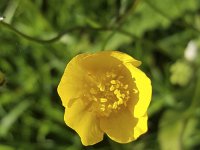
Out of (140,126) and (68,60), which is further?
(68,60)

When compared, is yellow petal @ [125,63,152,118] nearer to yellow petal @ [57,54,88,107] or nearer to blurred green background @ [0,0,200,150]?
yellow petal @ [57,54,88,107]

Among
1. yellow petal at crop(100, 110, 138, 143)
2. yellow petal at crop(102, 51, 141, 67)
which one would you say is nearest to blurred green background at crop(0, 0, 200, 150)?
yellow petal at crop(100, 110, 138, 143)

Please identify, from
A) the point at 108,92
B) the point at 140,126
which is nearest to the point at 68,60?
the point at 108,92

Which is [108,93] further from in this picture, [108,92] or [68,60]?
[68,60]

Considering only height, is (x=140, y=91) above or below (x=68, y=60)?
above

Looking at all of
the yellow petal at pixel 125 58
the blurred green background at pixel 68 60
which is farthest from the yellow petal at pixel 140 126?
the blurred green background at pixel 68 60

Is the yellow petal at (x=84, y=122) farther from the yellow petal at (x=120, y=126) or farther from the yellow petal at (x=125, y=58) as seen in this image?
the yellow petal at (x=125, y=58)

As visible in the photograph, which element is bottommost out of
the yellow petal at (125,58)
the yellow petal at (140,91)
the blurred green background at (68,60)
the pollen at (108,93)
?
the blurred green background at (68,60)

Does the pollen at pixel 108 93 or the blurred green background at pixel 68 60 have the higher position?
the pollen at pixel 108 93
